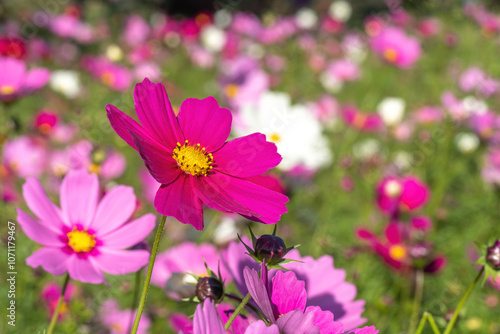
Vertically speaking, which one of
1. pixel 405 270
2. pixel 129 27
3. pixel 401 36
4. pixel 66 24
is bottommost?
pixel 405 270

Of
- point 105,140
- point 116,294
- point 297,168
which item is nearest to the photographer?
point 116,294

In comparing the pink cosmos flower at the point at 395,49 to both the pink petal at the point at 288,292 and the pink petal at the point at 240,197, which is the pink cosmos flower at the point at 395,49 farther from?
the pink petal at the point at 288,292

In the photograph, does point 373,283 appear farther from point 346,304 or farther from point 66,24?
point 66,24

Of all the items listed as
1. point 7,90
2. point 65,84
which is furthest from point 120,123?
point 65,84

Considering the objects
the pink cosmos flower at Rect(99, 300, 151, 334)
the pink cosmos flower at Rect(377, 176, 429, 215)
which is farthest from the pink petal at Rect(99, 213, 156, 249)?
the pink cosmos flower at Rect(377, 176, 429, 215)

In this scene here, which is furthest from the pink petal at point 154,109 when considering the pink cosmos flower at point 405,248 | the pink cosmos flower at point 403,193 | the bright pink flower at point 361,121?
the bright pink flower at point 361,121

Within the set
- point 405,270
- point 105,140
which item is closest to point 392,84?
point 105,140

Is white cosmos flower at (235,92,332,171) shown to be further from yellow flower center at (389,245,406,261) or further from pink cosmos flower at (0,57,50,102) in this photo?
pink cosmos flower at (0,57,50,102)
